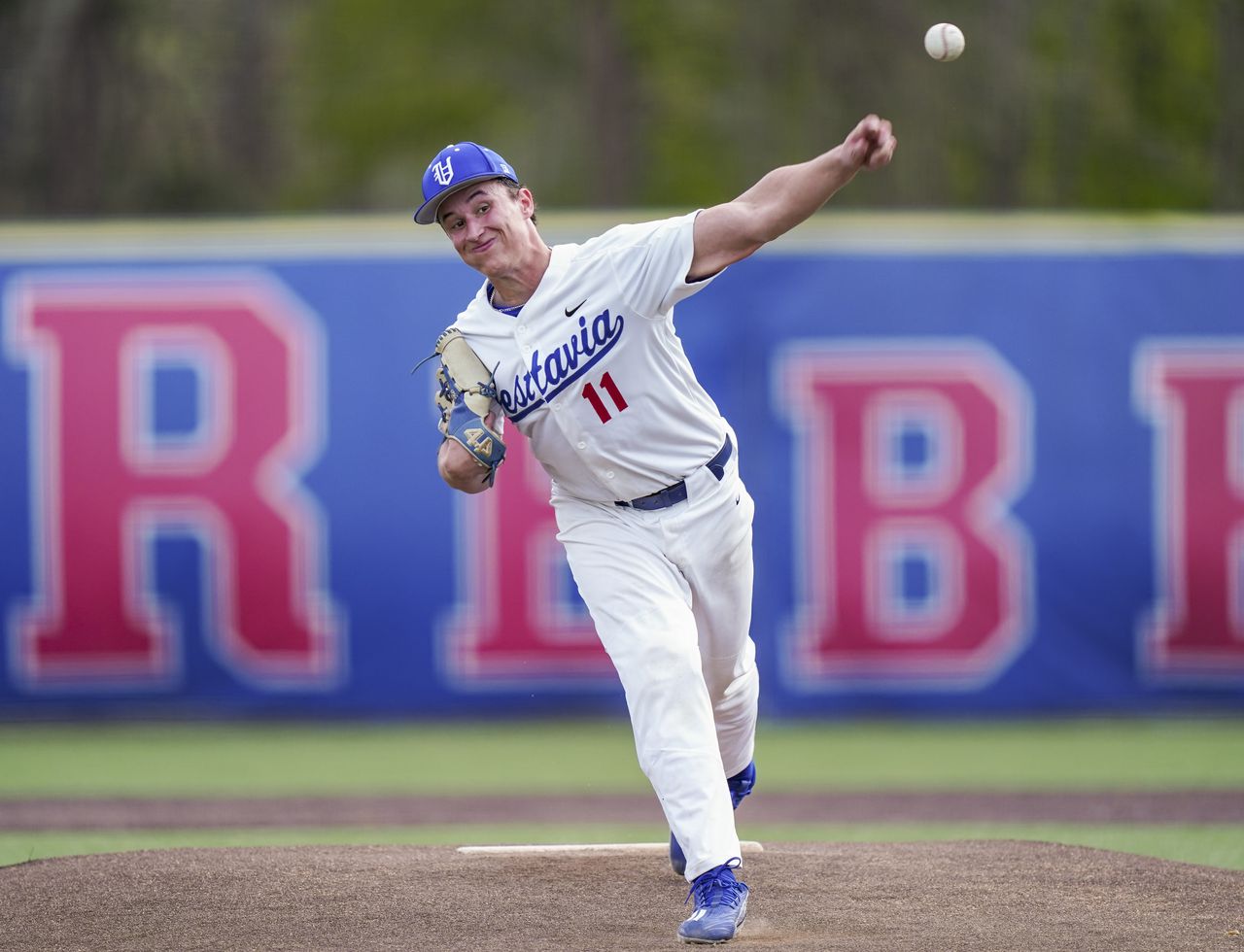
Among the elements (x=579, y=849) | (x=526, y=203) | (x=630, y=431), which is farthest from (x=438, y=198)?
(x=579, y=849)

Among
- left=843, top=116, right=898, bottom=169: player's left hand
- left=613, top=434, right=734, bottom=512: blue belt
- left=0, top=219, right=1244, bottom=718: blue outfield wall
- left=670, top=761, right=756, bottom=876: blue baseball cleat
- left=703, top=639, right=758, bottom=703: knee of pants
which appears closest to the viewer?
left=843, top=116, right=898, bottom=169: player's left hand

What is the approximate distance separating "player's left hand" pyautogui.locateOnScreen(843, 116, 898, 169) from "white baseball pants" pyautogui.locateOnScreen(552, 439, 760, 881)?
0.94m

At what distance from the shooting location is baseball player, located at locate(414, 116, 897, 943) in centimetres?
434

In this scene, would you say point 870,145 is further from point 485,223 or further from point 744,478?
point 744,478

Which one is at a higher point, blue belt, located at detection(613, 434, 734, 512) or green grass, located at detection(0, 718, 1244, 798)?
blue belt, located at detection(613, 434, 734, 512)

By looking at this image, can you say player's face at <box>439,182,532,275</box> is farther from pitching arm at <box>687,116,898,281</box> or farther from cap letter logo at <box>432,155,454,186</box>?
pitching arm at <box>687,116,898,281</box>

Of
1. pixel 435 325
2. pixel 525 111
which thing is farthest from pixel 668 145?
pixel 435 325

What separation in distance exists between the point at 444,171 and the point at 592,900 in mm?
1910

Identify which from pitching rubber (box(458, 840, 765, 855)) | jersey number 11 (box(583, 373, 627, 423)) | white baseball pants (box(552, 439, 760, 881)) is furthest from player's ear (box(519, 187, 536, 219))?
pitching rubber (box(458, 840, 765, 855))

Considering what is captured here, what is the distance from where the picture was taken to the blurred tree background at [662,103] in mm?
14078

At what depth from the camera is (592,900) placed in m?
4.80

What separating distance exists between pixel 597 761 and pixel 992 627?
7.28ft

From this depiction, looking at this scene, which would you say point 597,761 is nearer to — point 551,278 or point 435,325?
point 435,325

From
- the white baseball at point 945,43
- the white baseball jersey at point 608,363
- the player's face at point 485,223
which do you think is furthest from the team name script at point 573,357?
the white baseball at point 945,43
